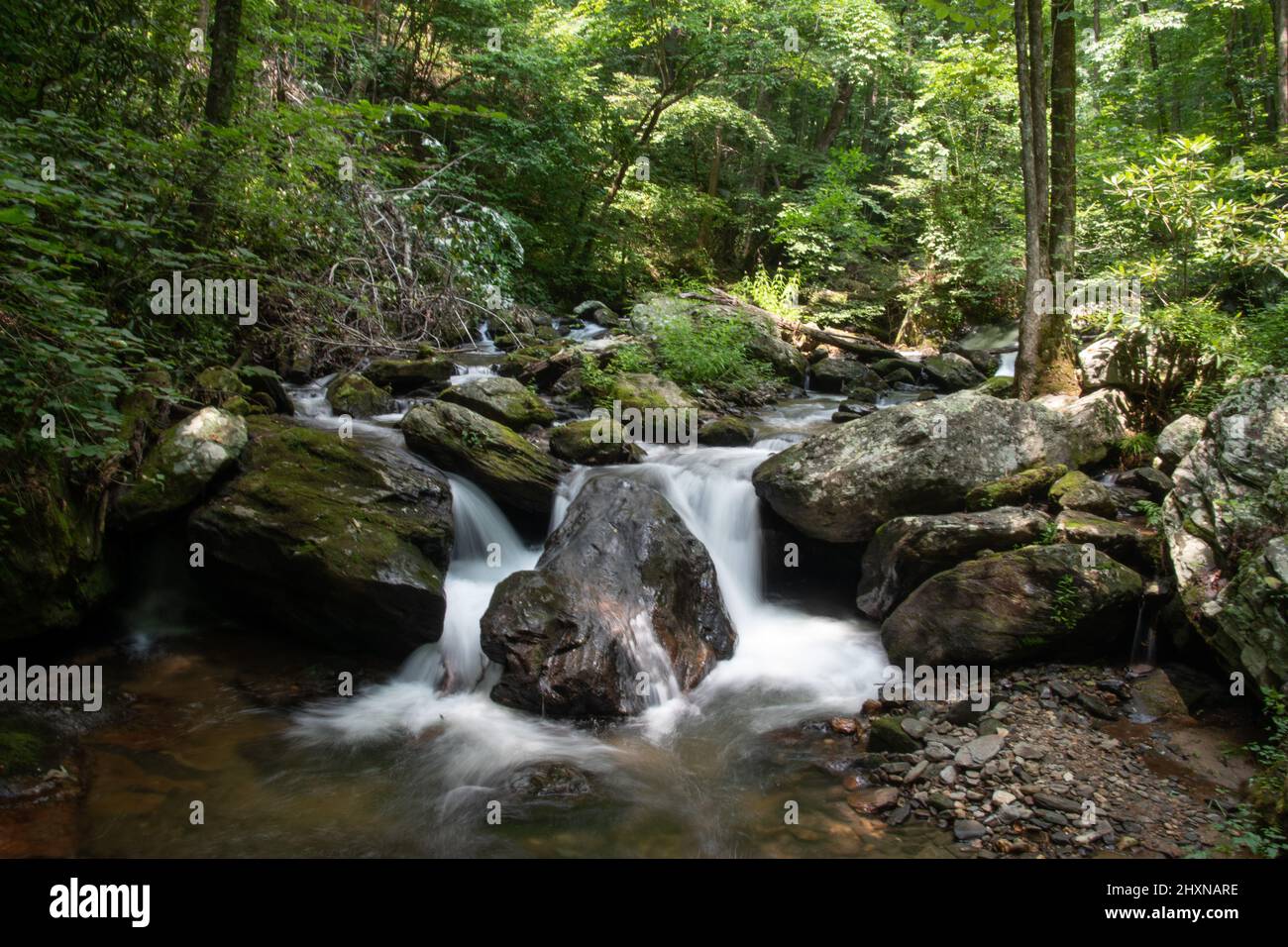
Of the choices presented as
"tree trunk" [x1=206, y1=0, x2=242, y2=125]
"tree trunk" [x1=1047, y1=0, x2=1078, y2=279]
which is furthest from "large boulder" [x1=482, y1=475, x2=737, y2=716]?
"tree trunk" [x1=1047, y1=0, x2=1078, y2=279]

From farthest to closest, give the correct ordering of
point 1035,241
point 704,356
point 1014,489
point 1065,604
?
point 704,356
point 1035,241
point 1014,489
point 1065,604

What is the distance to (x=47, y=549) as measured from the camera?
17.5 feet

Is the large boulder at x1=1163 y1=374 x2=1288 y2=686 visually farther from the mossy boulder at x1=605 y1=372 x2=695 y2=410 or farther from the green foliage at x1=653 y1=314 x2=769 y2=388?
the green foliage at x1=653 y1=314 x2=769 y2=388

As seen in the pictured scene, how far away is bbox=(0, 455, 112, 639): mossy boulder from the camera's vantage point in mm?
5105

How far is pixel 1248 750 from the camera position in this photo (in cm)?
461

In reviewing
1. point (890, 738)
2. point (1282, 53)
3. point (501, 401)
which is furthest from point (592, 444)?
point (1282, 53)

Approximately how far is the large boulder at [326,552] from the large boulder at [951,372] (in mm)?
11283

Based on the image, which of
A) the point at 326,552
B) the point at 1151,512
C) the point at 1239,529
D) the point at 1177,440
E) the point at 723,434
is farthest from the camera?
the point at 723,434

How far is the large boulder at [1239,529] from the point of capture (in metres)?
4.64

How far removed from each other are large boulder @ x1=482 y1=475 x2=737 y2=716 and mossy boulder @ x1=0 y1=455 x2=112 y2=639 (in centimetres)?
310

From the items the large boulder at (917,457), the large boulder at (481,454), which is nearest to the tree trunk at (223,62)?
the large boulder at (481,454)

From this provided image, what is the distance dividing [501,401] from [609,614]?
417 cm

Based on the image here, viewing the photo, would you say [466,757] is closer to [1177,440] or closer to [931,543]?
[931,543]

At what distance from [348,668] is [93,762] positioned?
6.10 ft
